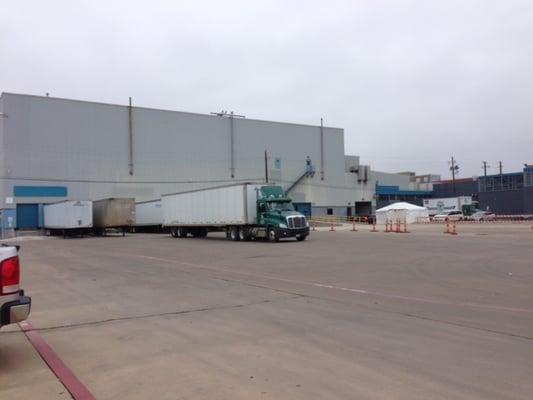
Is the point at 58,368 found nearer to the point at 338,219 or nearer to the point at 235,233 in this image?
the point at 235,233

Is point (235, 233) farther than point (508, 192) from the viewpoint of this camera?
No


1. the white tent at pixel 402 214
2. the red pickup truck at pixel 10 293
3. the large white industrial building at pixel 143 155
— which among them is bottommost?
the red pickup truck at pixel 10 293

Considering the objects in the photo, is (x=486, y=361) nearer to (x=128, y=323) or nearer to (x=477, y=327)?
(x=477, y=327)

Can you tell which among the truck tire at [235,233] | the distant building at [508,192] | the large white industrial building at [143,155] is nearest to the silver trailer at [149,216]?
the large white industrial building at [143,155]

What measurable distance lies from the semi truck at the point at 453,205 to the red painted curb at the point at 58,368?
86268mm

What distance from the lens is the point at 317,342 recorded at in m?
7.63

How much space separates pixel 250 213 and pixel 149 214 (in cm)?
2222

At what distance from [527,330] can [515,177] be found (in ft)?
313

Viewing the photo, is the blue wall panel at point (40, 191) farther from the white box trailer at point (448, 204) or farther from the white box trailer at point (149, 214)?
the white box trailer at point (448, 204)

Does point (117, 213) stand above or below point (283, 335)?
above

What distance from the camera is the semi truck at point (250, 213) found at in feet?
115

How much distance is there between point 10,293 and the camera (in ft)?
20.7


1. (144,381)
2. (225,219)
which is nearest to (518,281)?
(144,381)

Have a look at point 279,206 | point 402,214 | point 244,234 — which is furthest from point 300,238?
point 402,214
